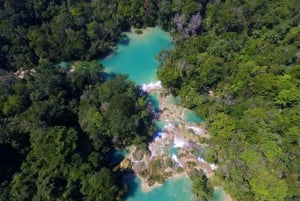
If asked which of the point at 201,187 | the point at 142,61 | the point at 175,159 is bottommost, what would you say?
the point at 175,159

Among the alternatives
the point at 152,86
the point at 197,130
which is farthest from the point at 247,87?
the point at 152,86

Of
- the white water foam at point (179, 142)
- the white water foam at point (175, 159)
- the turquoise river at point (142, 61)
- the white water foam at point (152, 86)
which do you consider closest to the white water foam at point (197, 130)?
the white water foam at point (179, 142)

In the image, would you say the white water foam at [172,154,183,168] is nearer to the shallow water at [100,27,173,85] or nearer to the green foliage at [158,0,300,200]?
the green foliage at [158,0,300,200]

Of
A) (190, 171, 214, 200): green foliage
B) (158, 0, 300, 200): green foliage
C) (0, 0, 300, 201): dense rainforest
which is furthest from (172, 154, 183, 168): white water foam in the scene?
(158, 0, 300, 200): green foliage

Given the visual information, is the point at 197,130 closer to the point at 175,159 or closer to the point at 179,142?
the point at 179,142

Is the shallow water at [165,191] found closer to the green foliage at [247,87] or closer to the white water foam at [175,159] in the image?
the white water foam at [175,159]

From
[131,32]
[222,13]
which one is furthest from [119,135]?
[222,13]
